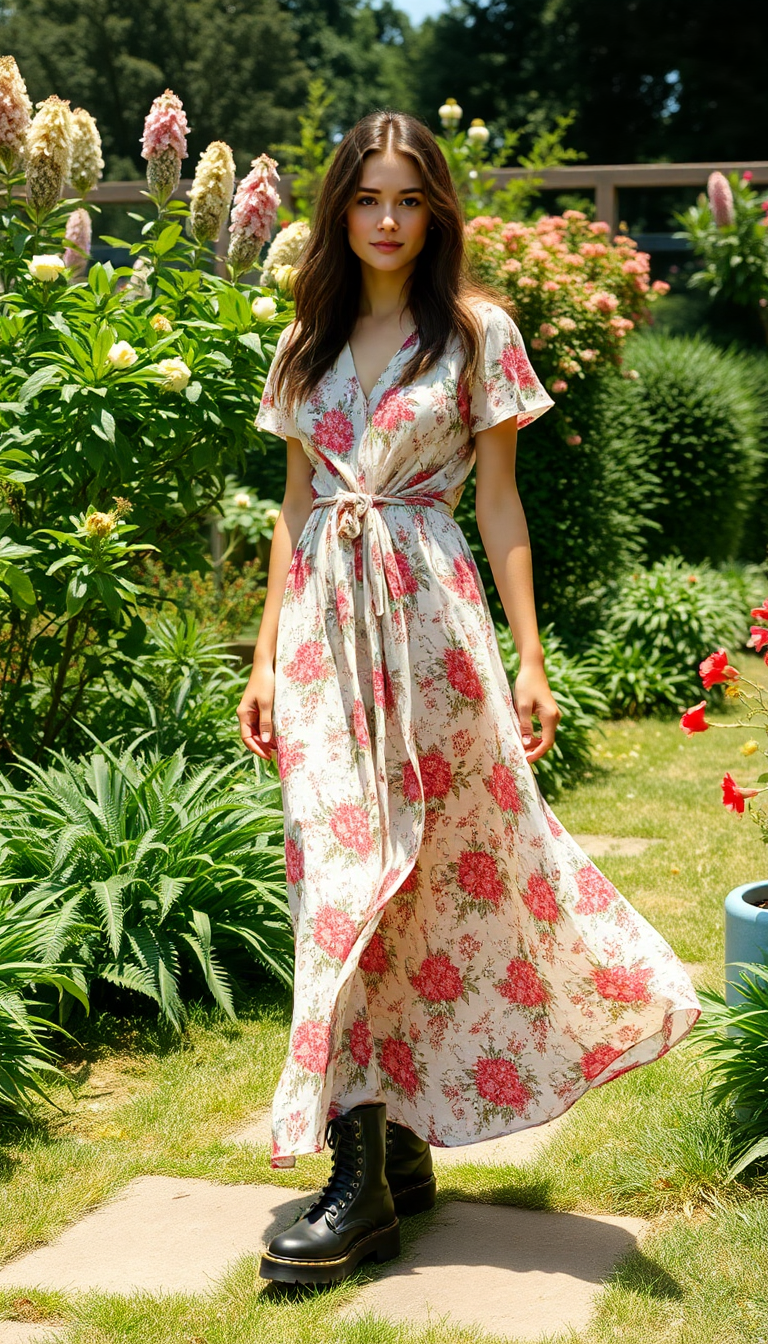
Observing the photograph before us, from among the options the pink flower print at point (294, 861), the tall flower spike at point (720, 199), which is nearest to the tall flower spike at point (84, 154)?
the pink flower print at point (294, 861)

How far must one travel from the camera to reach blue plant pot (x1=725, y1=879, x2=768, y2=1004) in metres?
2.64

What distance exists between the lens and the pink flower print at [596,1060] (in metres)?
2.37

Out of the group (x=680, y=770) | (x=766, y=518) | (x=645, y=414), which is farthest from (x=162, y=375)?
(x=766, y=518)

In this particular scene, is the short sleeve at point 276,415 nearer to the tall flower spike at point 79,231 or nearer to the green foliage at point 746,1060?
the green foliage at point 746,1060

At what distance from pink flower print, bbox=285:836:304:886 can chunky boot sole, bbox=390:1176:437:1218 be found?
2.01 feet

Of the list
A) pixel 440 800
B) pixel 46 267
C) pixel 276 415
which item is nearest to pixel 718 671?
pixel 440 800

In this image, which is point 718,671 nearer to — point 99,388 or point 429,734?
point 429,734

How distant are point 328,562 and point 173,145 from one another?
2460 millimetres

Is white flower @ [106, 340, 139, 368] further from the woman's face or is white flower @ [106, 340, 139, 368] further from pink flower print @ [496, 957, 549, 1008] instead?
pink flower print @ [496, 957, 549, 1008]

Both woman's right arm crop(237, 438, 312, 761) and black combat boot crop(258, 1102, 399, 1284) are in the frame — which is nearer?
black combat boot crop(258, 1102, 399, 1284)

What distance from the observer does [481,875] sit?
2.40 metres

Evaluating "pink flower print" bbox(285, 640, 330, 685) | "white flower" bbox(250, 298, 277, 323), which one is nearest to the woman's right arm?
"pink flower print" bbox(285, 640, 330, 685)

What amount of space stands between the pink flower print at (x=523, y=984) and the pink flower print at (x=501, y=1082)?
0.35 feet

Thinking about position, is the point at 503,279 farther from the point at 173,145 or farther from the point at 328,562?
the point at 328,562
